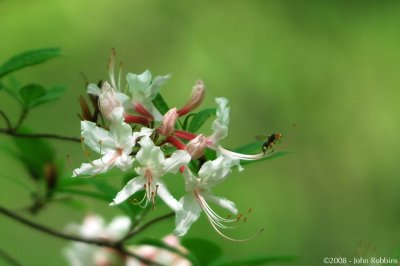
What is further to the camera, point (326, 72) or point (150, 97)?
point (326, 72)

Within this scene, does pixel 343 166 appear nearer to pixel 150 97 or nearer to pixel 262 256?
pixel 262 256

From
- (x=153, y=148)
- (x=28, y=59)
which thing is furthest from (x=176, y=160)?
(x=28, y=59)

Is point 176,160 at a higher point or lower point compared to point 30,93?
lower

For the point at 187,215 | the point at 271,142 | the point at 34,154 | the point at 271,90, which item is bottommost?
the point at 187,215

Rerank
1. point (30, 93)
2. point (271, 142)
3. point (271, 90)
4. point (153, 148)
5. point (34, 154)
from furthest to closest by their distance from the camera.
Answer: point (271, 90) → point (34, 154) → point (30, 93) → point (271, 142) → point (153, 148)

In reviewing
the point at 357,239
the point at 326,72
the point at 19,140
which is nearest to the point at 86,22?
the point at 326,72

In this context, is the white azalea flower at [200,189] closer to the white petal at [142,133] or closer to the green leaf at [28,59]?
the white petal at [142,133]

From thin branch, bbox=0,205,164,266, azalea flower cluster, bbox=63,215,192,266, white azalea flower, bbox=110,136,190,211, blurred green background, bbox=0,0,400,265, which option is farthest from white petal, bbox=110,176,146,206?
blurred green background, bbox=0,0,400,265

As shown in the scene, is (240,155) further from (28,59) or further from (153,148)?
(28,59)
